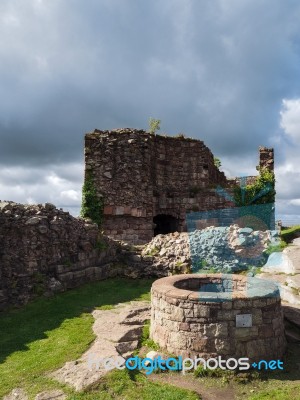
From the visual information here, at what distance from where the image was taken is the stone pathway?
Answer: 5.15 m

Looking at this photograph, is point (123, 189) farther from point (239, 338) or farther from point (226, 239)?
point (239, 338)

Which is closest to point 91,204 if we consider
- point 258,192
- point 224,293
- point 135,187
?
point 135,187

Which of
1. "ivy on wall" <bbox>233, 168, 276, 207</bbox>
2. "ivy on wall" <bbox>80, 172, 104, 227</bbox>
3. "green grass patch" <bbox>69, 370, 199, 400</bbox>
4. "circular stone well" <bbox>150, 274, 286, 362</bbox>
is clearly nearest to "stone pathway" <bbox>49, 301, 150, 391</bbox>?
"green grass patch" <bbox>69, 370, 199, 400</bbox>

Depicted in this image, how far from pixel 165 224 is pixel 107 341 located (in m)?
13.0

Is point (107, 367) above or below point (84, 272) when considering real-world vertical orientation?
below

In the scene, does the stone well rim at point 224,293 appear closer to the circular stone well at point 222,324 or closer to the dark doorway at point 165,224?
the circular stone well at point 222,324

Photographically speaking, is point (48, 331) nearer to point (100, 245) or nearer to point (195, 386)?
point (195, 386)

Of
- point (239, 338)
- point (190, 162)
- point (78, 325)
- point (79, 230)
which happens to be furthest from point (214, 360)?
point (190, 162)

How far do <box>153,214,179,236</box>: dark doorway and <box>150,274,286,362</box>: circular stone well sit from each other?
39.2 ft

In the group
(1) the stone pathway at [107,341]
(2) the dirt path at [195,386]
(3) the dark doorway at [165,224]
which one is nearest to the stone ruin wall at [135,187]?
(3) the dark doorway at [165,224]

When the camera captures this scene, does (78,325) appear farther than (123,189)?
No

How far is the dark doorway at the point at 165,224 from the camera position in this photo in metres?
18.2

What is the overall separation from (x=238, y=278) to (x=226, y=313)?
1747 millimetres

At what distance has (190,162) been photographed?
17.9 metres
